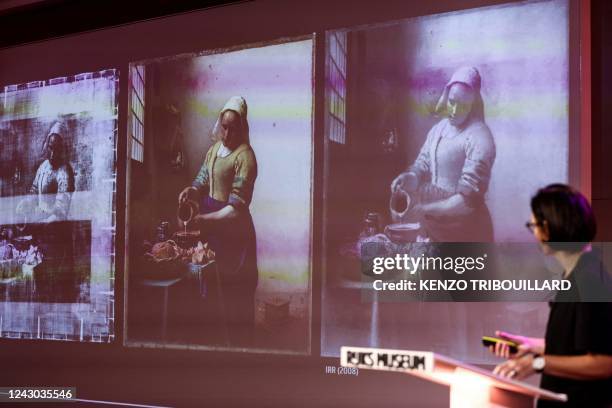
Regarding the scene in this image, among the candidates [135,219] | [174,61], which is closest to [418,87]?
[174,61]

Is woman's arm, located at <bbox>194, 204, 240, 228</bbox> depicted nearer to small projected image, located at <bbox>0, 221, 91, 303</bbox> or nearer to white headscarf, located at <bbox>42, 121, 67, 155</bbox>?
small projected image, located at <bbox>0, 221, 91, 303</bbox>

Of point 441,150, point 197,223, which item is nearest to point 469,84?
point 441,150

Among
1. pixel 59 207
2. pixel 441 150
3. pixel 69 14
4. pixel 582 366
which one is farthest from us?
pixel 69 14

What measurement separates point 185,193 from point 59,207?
1.14 meters

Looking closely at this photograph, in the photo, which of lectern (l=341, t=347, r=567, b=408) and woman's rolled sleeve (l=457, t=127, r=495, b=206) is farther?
woman's rolled sleeve (l=457, t=127, r=495, b=206)

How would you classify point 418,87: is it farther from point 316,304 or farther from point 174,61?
point 174,61

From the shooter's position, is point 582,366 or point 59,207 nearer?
point 582,366

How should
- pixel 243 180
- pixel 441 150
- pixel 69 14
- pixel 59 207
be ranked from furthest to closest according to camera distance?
pixel 69 14 → pixel 59 207 → pixel 243 180 → pixel 441 150

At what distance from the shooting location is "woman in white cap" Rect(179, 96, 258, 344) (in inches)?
173

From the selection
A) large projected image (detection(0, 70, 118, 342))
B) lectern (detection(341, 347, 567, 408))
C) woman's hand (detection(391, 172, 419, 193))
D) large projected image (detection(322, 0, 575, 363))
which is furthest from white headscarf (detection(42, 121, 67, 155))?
lectern (detection(341, 347, 567, 408))

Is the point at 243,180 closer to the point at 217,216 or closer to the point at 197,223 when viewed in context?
the point at 217,216

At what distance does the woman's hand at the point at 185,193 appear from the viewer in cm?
464

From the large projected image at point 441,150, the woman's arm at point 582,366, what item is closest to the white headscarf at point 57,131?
the large projected image at point 441,150

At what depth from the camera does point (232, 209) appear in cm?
450
